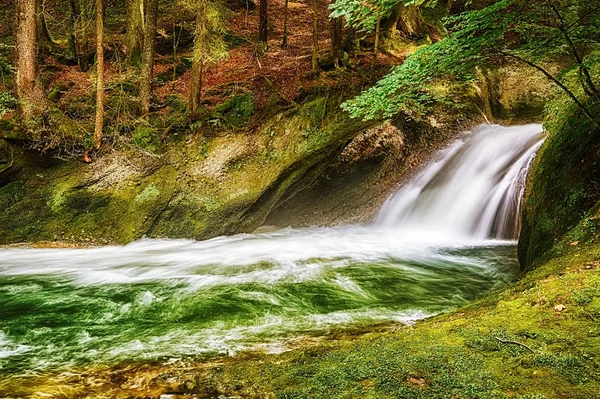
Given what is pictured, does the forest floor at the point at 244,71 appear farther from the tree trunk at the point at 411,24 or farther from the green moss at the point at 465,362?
the green moss at the point at 465,362

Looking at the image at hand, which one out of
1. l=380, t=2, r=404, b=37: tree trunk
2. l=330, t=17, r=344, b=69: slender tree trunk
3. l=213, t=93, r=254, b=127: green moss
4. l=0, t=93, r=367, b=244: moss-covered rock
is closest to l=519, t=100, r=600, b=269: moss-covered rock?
l=0, t=93, r=367, b=244: moss-covered rock

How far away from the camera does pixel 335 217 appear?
35.8 feet

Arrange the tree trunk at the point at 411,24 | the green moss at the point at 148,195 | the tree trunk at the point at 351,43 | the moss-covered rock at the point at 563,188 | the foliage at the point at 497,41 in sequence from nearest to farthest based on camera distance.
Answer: the foliage at the point at 497,41 < the moss-covered rock at the point at 563,188 < the green moss at the point at 148,195 < the tree trunk at the point at 351,43 < the tree trunk at the point at 411,24

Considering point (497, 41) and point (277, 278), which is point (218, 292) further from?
point (497, 41)

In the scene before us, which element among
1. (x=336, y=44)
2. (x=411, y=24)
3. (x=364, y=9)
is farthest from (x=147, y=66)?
(x=411, y=24)

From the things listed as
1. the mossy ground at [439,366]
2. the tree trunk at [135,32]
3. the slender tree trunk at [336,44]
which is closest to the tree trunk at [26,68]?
the tree trunk at [135,32]

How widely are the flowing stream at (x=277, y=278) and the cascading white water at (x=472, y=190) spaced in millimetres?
28

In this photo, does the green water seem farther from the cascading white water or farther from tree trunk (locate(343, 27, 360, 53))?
tree trunk (locate(343, 27, 360, 53))

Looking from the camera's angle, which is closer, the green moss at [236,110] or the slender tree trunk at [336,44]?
the green moss at [236,110]

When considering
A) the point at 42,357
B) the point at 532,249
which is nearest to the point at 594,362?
the point at 532,249

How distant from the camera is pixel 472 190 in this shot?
406 inches

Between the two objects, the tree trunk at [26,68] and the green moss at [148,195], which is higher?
the tree trunk at [26,68]

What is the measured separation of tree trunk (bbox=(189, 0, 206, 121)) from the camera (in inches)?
385

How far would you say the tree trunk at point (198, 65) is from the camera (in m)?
9.77
